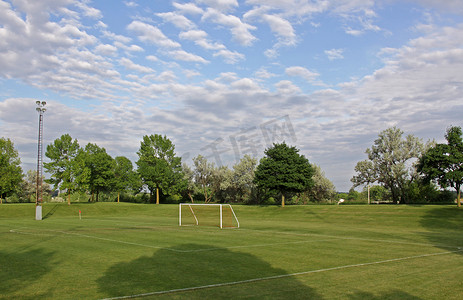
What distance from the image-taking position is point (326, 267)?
12.2 metres

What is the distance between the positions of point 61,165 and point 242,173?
37.5 m

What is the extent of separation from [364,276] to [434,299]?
8.57ft

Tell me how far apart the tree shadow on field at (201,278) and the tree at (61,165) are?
5438 cm

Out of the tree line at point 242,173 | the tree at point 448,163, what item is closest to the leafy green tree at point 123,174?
the tree line at point 242,173

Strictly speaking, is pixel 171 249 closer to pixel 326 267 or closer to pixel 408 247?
pixel 326 267

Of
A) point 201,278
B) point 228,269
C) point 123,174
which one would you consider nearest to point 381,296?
point 201,278

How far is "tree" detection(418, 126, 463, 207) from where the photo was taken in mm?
40062

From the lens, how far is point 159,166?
2960 inches

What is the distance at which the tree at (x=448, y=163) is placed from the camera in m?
40.1

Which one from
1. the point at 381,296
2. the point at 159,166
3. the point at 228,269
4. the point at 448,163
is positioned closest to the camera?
the point at 381,296

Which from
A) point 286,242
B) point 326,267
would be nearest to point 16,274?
point 326,267

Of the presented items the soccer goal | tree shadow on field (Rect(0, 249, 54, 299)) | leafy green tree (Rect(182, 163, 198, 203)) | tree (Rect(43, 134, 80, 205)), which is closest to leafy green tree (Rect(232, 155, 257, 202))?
leafy green tree (Rect(182, 163, 198, 203))

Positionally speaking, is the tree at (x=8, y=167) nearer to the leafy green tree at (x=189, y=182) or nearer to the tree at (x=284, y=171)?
the leafy green tree at (x=189, y=182)

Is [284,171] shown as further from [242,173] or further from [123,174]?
[123,174]
